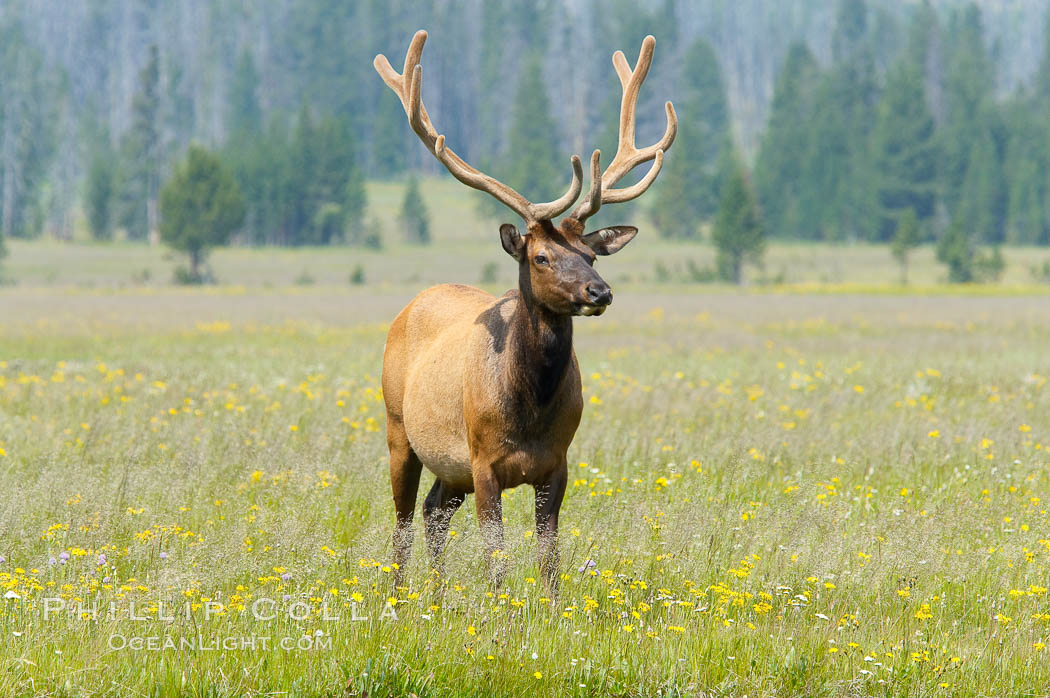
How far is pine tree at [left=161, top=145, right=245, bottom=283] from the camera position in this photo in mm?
58688

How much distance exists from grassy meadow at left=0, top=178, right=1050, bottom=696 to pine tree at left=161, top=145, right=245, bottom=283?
45377 millimetres

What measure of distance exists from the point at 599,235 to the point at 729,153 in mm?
87059

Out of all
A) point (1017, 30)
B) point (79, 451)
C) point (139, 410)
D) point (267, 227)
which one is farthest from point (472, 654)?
point (1017, 30)

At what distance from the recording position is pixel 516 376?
6082 mm

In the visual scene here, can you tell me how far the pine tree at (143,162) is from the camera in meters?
86.4

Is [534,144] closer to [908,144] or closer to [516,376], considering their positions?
[908,144]

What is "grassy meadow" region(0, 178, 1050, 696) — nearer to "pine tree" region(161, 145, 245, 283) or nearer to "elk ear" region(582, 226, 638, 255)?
"elk ear" region(582, 226, 638, 255)

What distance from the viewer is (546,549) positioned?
5867mm

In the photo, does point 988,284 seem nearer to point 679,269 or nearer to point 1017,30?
point 679,269

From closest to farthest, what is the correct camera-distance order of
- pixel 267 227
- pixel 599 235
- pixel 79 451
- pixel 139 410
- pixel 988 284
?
pixel 599 235, pixel 79 451, pixel 139 410, pixel 988 284, pixel 267 227

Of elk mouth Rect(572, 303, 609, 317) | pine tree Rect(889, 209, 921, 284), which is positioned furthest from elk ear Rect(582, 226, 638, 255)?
pine tree Rect(889, 209, 921, 284)

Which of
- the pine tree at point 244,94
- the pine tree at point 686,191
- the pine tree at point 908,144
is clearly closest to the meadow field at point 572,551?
the pine tree at point 686,191

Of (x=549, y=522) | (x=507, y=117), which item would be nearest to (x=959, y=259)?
(x=549, y=522)

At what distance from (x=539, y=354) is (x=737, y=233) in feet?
180
